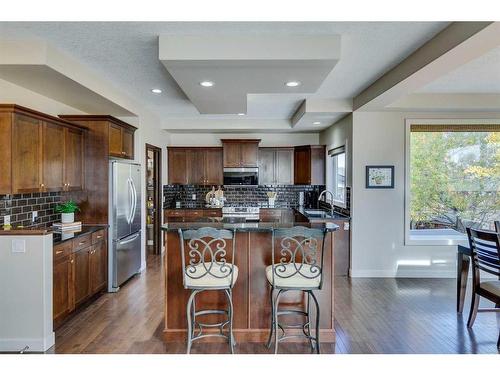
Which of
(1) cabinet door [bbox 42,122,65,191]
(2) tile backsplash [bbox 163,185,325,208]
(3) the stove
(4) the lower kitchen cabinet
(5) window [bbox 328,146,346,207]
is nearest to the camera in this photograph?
(4) the lower kitchen cabinet

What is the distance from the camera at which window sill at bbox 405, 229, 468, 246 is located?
193 inches

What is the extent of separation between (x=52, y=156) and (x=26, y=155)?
0.43 metres

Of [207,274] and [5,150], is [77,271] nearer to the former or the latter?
[5,150]

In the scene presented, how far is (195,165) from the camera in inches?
274

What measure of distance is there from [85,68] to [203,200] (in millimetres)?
4300

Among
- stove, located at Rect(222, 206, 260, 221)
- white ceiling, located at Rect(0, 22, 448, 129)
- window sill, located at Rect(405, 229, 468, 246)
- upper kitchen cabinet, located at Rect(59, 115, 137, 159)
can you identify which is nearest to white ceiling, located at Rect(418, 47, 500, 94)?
white ceiling, located at Rect(0, 22, 448, 129)

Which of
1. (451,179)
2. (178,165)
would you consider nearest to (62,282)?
(178,165)

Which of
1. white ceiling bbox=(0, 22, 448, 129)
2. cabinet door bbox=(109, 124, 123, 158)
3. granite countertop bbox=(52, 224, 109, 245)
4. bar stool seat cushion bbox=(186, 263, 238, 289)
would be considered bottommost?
bar stool seat cushion bbox=(186, 263, 238, 289)

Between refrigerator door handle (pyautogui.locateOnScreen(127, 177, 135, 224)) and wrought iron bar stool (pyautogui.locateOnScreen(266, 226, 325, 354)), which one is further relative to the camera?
refrigerator door handle (pyautogui.locateOnScreen(127, 177, 135, 224))

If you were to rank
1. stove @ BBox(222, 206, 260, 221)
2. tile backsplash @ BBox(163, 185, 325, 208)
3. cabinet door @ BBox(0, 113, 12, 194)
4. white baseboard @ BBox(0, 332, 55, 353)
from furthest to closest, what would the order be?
tile backsplash @ BBox(163, 185, 325, 208) < stove @ BBox(222, 206, 260, 221) < cabinet door @ BBox(0, 113, 12, 194) < white baseboard @ BBox(0, 332, 55, 353)

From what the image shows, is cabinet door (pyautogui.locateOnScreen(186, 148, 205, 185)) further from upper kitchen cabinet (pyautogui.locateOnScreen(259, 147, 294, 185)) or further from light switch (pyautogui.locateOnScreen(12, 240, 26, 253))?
light switch (pyautogui.locateOnScreen(12, 240, 26, 253))

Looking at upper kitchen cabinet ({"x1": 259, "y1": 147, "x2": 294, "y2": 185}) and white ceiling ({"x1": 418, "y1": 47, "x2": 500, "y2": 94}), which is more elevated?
white ceiling ({"x1": 418, "y1": 47, "x2": 500, "y2": 94})

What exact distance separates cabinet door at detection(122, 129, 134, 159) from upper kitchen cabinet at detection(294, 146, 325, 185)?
3545 millimetres

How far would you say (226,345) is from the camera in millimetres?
2861
